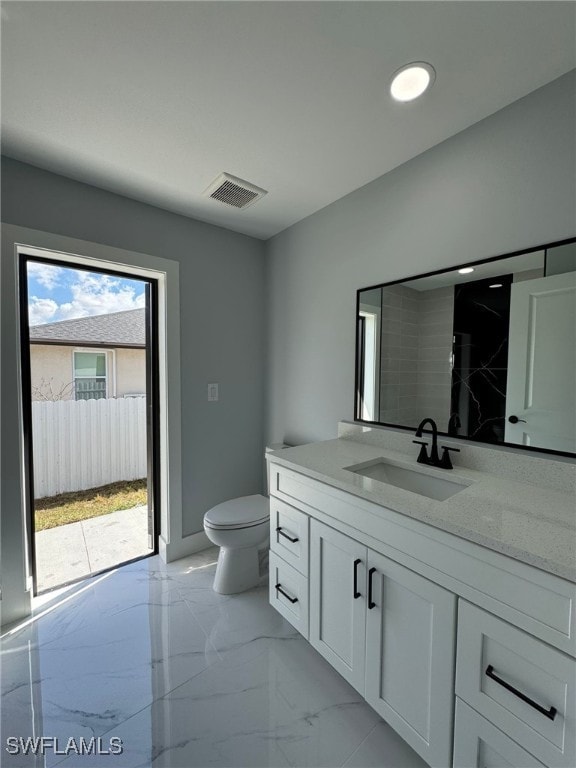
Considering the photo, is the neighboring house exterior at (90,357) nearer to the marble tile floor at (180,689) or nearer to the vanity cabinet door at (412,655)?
the marble tile floor at (180,689)

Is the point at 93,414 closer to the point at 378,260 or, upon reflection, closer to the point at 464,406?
the point at 378,260

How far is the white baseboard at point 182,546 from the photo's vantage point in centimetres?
219

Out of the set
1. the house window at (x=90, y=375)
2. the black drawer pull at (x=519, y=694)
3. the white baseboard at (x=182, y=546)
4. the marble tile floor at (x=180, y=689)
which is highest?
the house window at (x=90, y=375)

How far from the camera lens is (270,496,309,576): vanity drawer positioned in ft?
4.55

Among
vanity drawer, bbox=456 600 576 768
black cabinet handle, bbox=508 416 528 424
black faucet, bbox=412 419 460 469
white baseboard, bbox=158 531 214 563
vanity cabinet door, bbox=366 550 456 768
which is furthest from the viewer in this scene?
white baseboard, bbox=158 531 214 563

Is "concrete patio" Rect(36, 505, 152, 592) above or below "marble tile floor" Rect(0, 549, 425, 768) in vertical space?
above

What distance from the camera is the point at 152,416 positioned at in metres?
2.24

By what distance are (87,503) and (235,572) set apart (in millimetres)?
1142

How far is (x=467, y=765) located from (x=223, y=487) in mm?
1884

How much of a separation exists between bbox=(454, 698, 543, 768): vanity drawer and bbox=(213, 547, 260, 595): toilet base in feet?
4.19

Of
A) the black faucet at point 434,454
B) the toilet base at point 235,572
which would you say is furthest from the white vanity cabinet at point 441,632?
the toilet base at point 235,572

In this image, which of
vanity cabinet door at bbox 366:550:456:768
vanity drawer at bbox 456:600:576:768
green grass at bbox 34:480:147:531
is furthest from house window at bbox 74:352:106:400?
vanity drawer at bbox 456:600:576:768

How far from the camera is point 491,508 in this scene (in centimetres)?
97

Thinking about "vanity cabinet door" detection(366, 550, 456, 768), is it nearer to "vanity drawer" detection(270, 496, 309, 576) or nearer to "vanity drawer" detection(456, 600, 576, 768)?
"vanity drawer" detection(456, 600, 576, 768)
